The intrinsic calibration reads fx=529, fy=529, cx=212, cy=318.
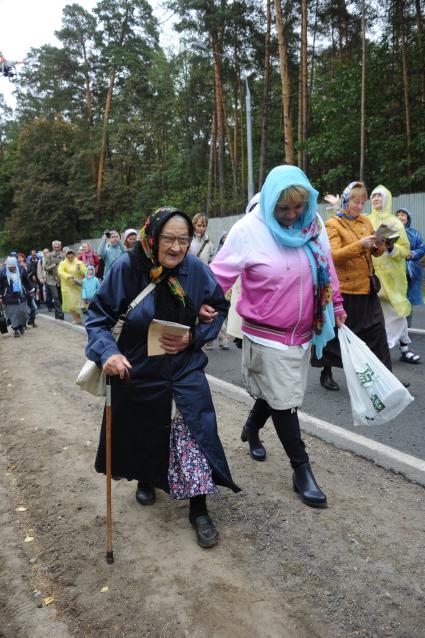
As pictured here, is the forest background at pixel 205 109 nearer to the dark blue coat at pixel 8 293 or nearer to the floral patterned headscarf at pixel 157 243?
the dark blue coat at pixel 8 293

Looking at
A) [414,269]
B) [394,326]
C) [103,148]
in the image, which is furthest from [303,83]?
[103,148]

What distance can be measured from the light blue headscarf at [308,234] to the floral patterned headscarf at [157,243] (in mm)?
519

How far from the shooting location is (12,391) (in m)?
6.52

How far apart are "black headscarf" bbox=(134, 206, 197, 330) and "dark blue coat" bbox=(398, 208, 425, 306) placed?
482cm

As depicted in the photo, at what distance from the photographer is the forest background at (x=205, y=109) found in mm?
19438

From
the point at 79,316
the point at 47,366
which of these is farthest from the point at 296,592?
the point at 79,316

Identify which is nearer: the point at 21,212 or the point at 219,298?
the point at 219,298

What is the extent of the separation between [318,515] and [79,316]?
34.3 feet

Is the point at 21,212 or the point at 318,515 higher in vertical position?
the point at 21,212

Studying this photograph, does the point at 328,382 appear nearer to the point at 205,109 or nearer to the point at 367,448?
the point at 367,448

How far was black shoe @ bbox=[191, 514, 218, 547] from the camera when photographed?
2.78 m

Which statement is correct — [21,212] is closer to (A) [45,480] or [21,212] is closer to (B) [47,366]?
(B) [47,366]

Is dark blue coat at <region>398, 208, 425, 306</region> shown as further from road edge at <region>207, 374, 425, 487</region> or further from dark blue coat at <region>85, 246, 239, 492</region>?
dark blue coat at <region>85, 246, 239, 492</region>

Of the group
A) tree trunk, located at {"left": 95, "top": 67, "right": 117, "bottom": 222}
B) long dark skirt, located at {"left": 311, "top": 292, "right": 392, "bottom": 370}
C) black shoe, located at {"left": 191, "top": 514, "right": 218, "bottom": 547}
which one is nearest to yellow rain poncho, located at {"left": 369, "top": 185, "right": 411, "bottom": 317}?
long dark skirt, located at {"left": 311, "top": 292, "right": 392, "bottom": 370}
